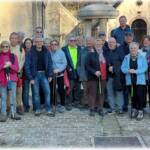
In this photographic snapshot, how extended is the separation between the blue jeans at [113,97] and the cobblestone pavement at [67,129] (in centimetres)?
29

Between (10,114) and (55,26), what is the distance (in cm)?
1934

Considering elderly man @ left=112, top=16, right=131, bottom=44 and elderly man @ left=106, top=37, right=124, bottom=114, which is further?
Result: elderly man @ left=112, top=16, right=131, bottom=44

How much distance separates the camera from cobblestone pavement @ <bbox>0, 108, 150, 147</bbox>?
9.14 meters

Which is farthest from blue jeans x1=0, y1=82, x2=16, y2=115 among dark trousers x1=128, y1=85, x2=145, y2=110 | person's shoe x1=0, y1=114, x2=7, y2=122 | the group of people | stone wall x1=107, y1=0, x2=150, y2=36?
stone wall x1=107, y1=0, x2=150, y2=36

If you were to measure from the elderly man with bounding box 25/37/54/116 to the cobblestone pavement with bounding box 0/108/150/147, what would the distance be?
14.2 inches

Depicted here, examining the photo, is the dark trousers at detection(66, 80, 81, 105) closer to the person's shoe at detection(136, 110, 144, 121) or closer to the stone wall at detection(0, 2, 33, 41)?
the person's shoe at detection(136, 110, 144, 121)

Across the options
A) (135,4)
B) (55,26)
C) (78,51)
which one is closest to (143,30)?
(135,4)

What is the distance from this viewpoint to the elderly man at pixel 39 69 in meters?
11.3

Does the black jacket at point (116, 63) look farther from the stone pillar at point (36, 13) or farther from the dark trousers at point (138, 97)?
the stone pillar at point (36, 13)

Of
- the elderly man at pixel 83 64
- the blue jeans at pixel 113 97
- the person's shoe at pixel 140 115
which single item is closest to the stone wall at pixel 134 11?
the elderly man at pixel 83 64

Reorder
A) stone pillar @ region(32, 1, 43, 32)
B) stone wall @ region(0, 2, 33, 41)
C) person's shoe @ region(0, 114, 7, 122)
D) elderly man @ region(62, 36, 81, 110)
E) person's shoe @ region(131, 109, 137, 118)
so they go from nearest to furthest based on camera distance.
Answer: person's shoe @ region(0, 114, 7, 122) < person's shoe @ region(131, 109, 137, 118) < elderly man @ region(62, 36, 81, 110) < stone wall @ region(0, 2, 33, 41) < stone pillar @ region(32, 1, 43, 32)

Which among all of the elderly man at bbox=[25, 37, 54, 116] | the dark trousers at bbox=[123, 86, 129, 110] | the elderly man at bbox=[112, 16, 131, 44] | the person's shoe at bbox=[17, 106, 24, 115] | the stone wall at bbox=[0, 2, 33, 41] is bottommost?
the person's shoe at bbox=[17, 106, 24, 115]

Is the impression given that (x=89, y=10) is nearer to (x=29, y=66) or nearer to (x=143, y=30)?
(x=29, y=66)

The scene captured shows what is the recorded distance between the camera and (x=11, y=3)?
53.2ft
